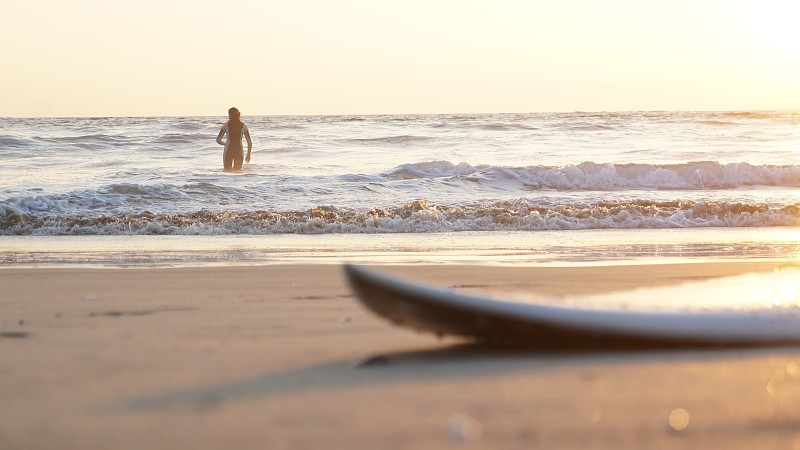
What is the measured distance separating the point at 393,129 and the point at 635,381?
2667 cm

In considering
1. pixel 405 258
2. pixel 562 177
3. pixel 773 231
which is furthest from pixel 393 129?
pixel 405 258

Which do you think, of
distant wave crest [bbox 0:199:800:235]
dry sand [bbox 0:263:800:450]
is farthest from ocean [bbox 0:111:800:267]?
dry sand [bbox 0:263:800:450]

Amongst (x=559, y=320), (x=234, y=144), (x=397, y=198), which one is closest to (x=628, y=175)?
(x=397, y=198)

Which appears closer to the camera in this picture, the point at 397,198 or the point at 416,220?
the point at 416,220

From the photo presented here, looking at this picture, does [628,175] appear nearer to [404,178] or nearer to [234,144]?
[404,178]

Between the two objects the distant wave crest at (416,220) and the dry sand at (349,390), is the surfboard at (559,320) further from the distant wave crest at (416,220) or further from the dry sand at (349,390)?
the distant wave crest at (416,220)

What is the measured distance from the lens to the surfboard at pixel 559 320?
2.76 m

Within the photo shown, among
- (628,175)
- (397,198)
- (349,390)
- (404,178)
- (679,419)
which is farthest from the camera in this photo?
(628,175)

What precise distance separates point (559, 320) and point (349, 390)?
713 millimetres

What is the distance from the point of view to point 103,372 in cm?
276

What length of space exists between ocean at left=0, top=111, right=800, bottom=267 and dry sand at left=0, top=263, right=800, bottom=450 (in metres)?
3.36

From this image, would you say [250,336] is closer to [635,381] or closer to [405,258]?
[635,381]

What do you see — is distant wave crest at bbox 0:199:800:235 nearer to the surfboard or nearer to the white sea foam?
the white sea foam

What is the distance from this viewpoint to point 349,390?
2.44 metres
